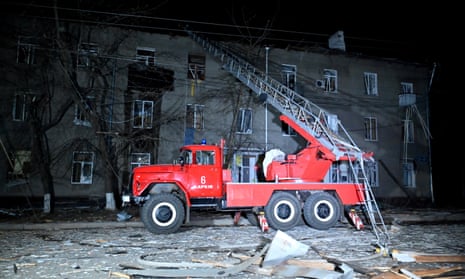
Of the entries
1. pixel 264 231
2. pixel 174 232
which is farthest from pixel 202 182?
pixel 264 231

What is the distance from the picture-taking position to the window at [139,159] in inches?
734

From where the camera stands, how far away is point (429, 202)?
21.9 meters

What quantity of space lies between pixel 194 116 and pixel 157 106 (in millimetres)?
2319

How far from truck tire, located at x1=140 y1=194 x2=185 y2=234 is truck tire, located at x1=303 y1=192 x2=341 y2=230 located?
13.8ft

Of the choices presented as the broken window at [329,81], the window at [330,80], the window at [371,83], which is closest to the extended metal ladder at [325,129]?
the broken window at [329,81]

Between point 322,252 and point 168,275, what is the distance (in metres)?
3.79

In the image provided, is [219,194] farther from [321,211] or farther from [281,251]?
[281,251]

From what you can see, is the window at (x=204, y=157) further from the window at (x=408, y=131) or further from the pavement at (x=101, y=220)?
the window at (x=408, y=131)

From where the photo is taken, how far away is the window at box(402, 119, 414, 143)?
23484mm

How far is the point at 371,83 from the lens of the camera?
23.8m

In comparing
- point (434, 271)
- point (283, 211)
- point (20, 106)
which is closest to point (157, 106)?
point (20, 106)

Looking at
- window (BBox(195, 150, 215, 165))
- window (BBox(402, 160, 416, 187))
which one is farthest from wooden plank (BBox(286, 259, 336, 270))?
window (BBox(402, 160, 416, 187))

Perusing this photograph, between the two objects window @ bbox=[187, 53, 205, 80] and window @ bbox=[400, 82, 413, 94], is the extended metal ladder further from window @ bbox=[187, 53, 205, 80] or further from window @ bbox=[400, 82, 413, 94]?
window @ bbox=[400, 82, 413, 94]

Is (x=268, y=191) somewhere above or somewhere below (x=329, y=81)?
below
